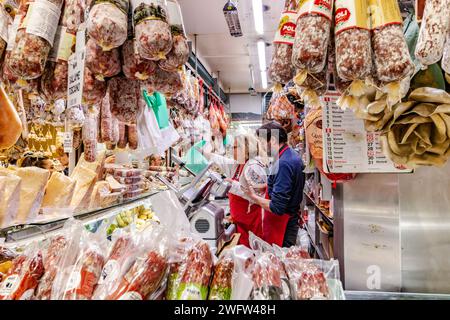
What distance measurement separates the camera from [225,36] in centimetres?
742

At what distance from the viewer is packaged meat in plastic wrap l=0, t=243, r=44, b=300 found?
993 millimetres

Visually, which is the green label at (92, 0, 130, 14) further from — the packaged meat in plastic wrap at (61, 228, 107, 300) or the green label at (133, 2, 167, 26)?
the packaged meat in plastic wrap at (61, 228, 107, 300)

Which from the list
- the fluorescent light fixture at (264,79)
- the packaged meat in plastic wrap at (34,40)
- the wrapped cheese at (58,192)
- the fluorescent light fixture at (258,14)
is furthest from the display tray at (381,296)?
the fluorescent light fixture at (264,79)

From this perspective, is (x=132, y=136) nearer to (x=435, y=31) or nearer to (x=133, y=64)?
(x=133, y=64)

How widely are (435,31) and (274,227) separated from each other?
323 cm

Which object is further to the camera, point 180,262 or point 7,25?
point 7,25

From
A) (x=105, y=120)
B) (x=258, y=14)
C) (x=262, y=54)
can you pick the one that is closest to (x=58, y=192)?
(x=105, y=120)

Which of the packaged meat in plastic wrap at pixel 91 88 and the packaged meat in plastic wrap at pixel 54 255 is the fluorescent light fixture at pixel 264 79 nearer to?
the packaged meat in plastic wrap at pixel 91 88

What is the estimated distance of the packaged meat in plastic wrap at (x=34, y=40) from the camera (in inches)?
55.5

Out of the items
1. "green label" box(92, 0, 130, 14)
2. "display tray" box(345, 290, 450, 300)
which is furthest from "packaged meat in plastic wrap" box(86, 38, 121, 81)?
"display tray" box(345, 290, 450, 300)

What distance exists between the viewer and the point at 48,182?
2.30 metres
